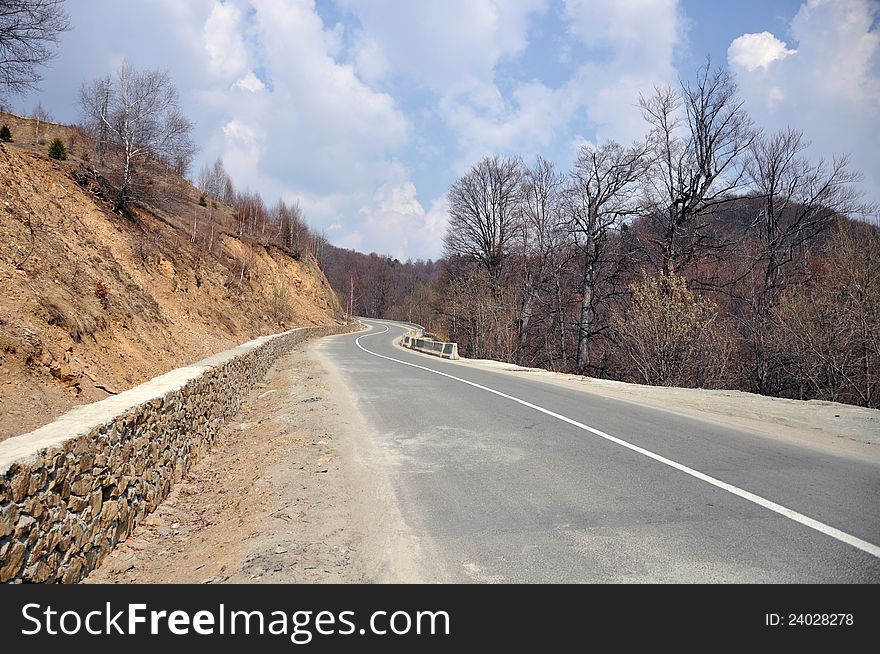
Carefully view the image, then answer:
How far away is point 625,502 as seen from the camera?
464 centimetres

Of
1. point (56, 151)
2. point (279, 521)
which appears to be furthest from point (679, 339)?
point (56, 151)

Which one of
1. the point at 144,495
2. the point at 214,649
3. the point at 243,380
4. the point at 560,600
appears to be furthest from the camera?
the point at 243,380

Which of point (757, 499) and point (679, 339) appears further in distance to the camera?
point (679, 339)

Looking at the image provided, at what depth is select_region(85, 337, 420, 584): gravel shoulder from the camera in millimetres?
3707

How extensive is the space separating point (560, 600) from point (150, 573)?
3256mm

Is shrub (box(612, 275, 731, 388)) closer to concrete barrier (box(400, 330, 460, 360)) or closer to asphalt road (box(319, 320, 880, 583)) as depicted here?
asphalt road (box(319, 320, 880, 583))

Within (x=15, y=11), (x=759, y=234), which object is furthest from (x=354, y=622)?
(x=759, y=234)

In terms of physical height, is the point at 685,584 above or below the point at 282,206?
below

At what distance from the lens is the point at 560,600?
307cm

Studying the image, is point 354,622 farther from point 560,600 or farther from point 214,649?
point 560,600

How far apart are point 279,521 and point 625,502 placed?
3.16m

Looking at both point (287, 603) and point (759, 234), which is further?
point (759, 234)

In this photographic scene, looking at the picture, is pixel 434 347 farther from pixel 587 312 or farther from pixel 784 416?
pixel 784 416

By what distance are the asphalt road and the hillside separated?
18.3 ft
